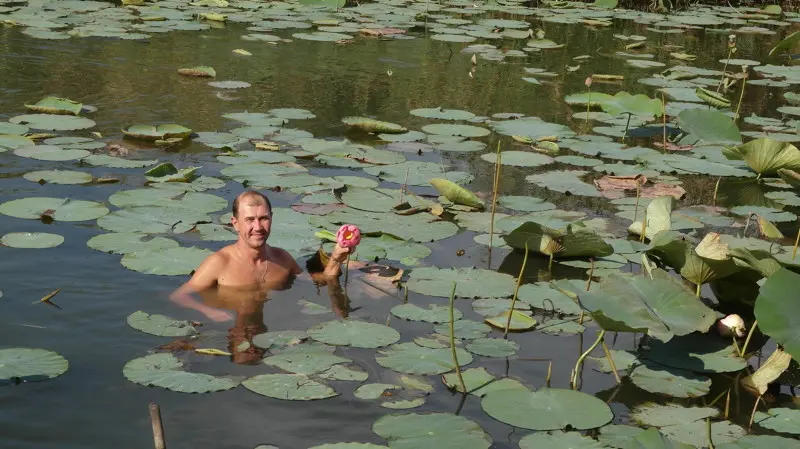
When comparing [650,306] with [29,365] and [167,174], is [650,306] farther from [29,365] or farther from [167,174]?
[167,174]

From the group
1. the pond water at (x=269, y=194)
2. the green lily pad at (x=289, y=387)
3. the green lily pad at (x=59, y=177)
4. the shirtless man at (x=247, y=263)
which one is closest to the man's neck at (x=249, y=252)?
the shirtless man at (x=247, y=263)

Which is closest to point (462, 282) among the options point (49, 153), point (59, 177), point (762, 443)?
point (762, 443)

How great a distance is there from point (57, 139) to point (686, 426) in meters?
5.24

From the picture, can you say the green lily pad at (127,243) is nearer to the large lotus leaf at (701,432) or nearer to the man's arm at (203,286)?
the man's arm at (203,286)

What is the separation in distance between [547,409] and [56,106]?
5744 mm

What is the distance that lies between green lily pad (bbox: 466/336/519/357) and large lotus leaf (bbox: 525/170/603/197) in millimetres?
2576

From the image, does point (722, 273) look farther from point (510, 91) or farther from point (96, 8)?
point (96, 8)

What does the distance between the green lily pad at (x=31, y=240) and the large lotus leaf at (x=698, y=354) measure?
3193mm

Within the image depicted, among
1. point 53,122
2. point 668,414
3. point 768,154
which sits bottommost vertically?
point 668,414

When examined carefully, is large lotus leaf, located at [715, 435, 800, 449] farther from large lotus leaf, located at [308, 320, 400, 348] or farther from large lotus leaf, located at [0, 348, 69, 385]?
large lotus leaf, located at [0, 348, 69, 385]

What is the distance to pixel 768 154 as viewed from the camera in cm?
725

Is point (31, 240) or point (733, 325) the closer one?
point (733, 325)

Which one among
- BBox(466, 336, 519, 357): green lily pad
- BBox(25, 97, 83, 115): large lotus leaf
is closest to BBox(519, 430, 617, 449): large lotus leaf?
BBox(466, 336, 519, 357): green lily pad

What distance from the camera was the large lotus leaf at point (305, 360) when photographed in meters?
4.30
